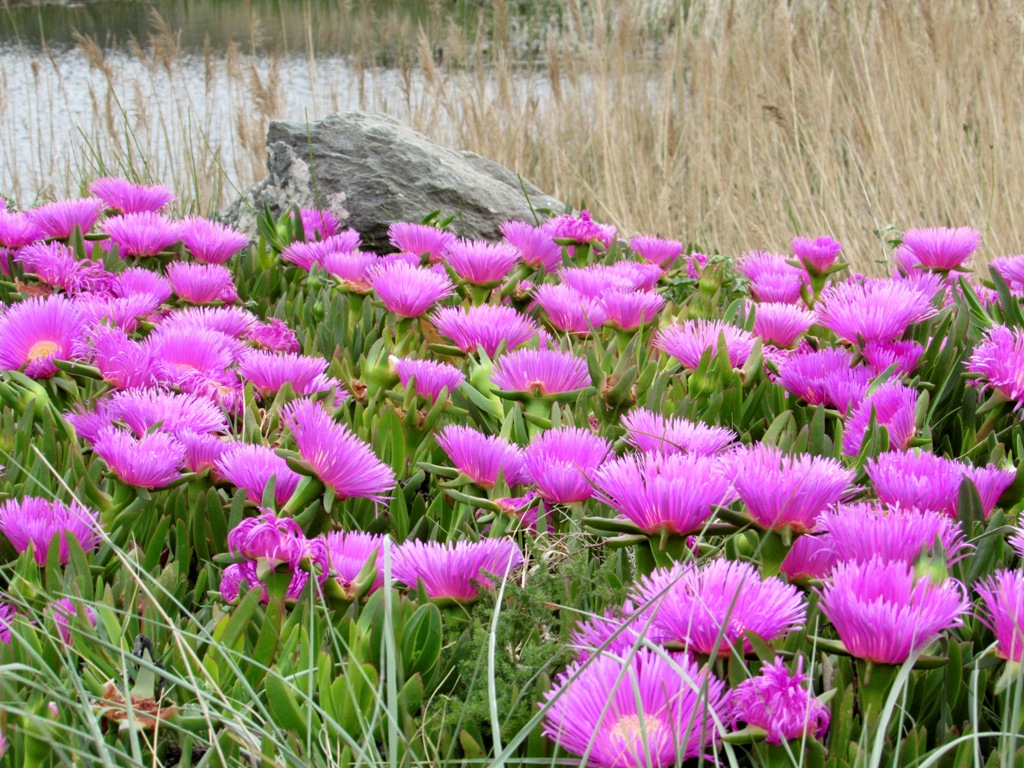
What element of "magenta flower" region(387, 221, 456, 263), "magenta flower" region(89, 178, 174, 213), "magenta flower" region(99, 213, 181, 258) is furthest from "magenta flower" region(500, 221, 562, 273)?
"magenta flower" region(89, 178, 174, 213)

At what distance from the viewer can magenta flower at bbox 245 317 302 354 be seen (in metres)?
1.46

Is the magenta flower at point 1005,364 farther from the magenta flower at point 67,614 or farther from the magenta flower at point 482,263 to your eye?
the magenta flower at point 67,614

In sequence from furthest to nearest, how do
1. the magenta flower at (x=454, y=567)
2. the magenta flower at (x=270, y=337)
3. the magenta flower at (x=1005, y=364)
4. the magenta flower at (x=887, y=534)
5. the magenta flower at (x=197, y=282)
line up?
1. the magenta flower at (x=197, y=282)
2. the magenta flower at (x=270, y=337)
3. the magenta flower at (x=1005, y=364)
4. the magenta flower at (x=454, y=567)
5. the magenta flower at (x=887, y=534)

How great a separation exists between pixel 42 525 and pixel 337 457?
10.0 inches

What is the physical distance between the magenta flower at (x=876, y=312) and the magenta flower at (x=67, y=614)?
0.90 meters

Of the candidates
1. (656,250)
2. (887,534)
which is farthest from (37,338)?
(656,250)

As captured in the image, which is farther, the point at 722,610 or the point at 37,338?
the point at 37,338

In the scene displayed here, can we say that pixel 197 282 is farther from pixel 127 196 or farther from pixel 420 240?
pixel 127 196

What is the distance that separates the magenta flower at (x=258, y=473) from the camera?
93 cm

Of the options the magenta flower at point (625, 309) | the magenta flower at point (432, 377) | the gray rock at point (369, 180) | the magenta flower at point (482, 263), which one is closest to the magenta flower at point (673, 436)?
the magenta flower at point (432, 377)

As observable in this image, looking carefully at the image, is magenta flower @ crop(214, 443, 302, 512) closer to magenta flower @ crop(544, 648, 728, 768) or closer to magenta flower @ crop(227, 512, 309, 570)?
magenta flower @ crop(227, 512, 309, 570)

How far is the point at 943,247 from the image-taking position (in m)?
1.67

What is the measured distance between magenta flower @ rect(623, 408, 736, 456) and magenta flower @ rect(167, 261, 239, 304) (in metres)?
0.83

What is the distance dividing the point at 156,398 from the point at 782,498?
0.66m
